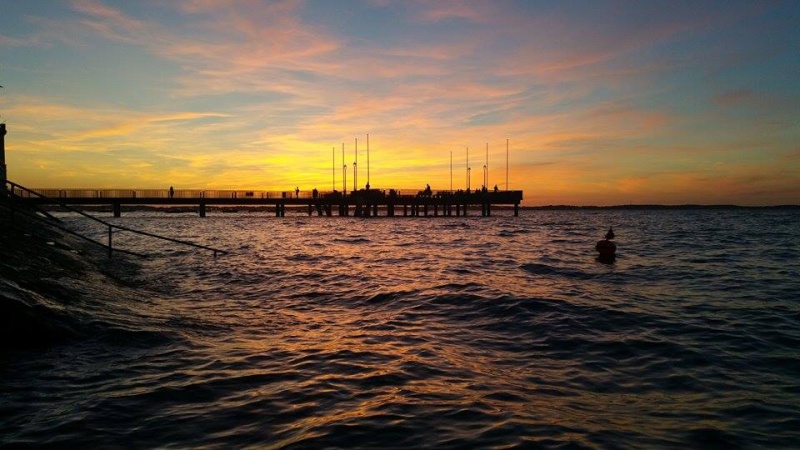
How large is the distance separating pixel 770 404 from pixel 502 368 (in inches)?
138

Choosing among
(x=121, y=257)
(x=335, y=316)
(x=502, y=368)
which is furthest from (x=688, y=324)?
(x=121, y=257)

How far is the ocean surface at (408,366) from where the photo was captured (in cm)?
559

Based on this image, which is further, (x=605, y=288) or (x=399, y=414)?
(x=605, y=288)

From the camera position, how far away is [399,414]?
6062mm

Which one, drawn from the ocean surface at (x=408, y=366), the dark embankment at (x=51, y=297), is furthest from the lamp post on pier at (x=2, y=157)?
the ocean surface at (x=408, y=366)

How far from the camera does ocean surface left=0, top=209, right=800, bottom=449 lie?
5.59 m

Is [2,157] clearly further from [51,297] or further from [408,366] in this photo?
[408,366]

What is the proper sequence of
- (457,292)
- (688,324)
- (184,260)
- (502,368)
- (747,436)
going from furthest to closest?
(184,260), (457,292), (688,324), (502,368), (747,436)

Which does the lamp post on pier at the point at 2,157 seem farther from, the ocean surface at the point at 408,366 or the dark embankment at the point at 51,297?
the ocean surface at the point at 408,366

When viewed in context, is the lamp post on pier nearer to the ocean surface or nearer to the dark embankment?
the dark embankment

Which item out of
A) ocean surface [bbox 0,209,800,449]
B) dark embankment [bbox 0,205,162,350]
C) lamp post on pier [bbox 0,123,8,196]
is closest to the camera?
ocean surface [bbox 0,209,800,449]

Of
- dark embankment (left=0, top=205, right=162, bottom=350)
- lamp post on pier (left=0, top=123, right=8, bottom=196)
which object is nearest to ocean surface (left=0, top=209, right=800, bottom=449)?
dark embankment (left=0, top=205, right=162, bottom=350)

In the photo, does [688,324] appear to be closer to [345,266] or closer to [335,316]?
[335,316]

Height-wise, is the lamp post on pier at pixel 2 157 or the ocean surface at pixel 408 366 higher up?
the lamp post on pier at pixel 2 157
